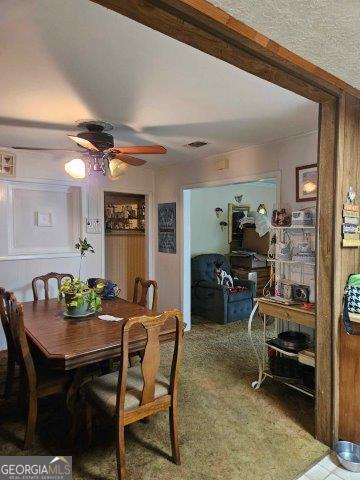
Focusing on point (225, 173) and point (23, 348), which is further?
point (225, 173)

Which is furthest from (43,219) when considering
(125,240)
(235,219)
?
(235,219)

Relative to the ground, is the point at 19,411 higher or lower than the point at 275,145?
lower

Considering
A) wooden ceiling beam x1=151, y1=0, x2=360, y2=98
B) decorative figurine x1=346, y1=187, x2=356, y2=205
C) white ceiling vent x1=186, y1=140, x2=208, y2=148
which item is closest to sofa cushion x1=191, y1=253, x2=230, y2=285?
white ceiling vent x1=186, y1=140, x2=208, y2=148

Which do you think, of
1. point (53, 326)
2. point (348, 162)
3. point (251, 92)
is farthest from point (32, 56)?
point (348, 162)

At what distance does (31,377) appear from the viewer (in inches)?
76.1

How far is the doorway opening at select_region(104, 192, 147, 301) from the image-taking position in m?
5.03

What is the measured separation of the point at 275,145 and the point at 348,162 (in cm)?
133

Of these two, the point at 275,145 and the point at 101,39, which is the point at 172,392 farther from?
the point at 275,145

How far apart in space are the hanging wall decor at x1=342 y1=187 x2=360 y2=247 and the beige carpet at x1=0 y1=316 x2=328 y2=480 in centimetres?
135

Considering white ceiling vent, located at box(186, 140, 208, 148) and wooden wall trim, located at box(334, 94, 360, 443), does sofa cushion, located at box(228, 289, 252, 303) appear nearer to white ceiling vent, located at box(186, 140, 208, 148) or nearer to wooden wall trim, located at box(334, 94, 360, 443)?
white ceiling vent, located at box(186, 140, 208, 148)

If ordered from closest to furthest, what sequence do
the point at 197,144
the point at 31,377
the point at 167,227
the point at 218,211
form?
the point at 31,377 → the point at 197,144 → the point at 167,227 → the point at 218,211

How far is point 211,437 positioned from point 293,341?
1.00 meters

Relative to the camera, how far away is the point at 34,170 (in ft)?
12.2

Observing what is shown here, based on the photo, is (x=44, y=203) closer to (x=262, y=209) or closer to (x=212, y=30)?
(x=212, y=30)
